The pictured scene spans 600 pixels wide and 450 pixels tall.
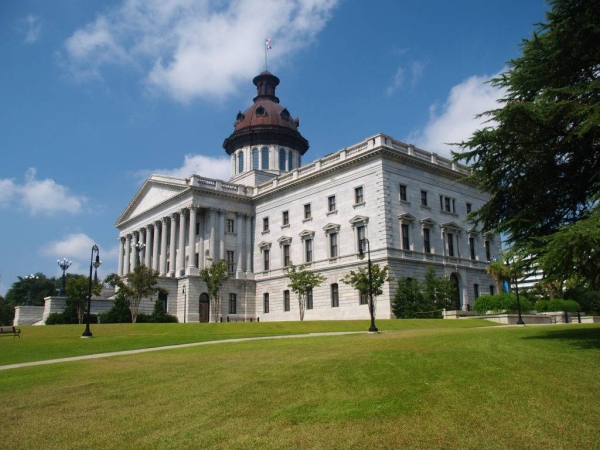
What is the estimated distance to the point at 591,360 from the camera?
1262cm

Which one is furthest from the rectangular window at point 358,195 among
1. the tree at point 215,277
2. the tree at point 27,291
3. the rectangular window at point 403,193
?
the tree at point 27,291

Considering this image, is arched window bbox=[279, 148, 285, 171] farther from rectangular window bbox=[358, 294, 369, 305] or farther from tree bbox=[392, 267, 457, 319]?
tree bbox=[392, 267, 457, 319]

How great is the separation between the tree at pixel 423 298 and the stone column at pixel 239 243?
73.2ft

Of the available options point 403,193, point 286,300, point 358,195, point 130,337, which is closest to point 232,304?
point 286,300

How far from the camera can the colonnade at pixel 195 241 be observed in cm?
6081

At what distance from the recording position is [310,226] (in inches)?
2238

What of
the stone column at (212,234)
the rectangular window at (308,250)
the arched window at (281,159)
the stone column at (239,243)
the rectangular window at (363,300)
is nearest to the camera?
the rectangular window at (363,300)

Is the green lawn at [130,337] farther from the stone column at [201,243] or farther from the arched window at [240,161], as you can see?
the arched window at [240,161]

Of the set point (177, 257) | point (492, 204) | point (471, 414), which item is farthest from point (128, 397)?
point (177, 257)

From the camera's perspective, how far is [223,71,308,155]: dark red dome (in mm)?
74375

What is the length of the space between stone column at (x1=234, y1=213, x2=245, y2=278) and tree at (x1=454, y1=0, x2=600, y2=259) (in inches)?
1813

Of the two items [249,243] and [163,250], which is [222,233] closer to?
[249,243]

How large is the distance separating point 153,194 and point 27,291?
187 ft

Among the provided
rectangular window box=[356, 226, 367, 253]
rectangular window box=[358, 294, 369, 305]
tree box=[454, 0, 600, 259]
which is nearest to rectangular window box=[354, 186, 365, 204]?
rectangular window box=[356, 226, 367, 253]
